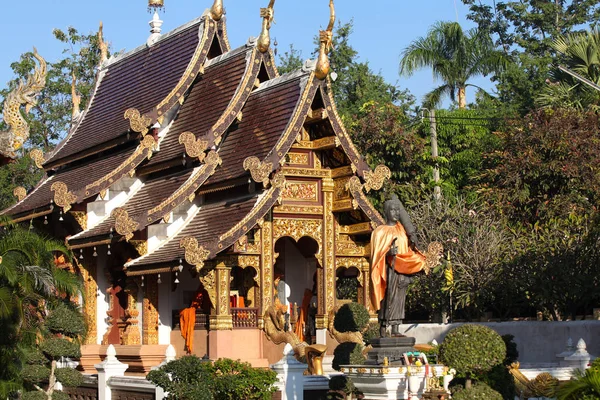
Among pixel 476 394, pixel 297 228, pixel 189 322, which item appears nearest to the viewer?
pixel 476 394

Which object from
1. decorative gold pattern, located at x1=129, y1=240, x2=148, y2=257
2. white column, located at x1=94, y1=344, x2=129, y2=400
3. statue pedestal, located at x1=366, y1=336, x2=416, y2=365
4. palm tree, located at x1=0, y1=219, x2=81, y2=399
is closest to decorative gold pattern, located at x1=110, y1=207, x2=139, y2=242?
decorative gold pattern, located at x1=129, y1=240, x2=148, y2=257

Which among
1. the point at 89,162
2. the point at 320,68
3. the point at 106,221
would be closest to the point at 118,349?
the point at 106,221

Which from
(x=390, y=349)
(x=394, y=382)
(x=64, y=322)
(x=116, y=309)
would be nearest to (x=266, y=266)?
(x=64, y=322)

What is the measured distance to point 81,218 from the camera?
78.3 ft

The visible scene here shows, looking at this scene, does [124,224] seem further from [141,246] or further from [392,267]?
[392,267]

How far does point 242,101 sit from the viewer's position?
2320 cm

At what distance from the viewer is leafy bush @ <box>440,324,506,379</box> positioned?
13.6 m

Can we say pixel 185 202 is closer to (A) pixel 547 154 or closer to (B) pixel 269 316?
(B) pixel 269 316

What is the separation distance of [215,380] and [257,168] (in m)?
4.98

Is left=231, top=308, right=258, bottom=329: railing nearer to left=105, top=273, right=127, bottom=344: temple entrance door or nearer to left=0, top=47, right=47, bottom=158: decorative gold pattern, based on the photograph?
left=105, top=273, right=127, bottom=344: temple entrance door

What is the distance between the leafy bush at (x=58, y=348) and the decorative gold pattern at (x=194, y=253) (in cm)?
321

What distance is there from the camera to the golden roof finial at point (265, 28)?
23000mm

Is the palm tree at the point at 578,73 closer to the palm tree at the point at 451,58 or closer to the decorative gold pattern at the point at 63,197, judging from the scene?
the palm tree at the point at 451,58

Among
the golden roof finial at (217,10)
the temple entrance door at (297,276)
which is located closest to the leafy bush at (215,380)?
the temple entrance door at (297,276)
